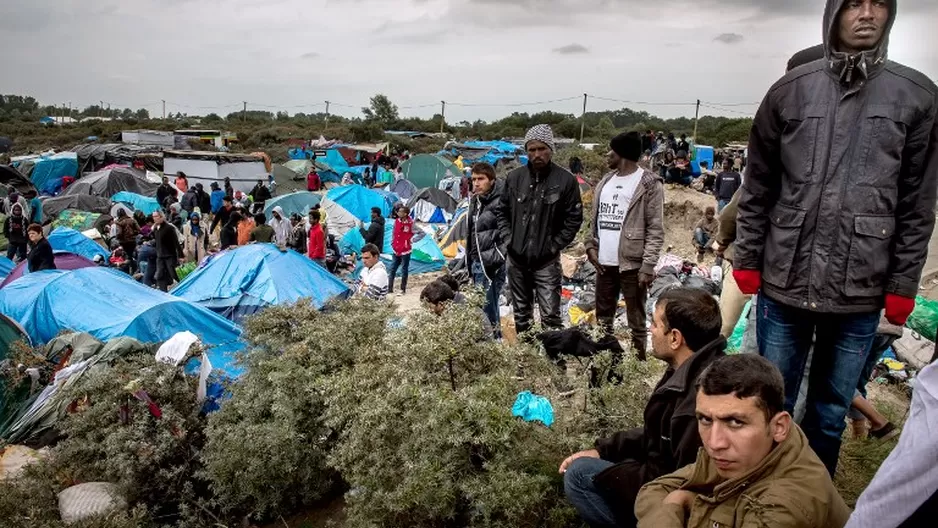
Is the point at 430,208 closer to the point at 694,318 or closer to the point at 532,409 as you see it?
the point at 532,409

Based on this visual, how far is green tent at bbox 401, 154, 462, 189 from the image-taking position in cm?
2397

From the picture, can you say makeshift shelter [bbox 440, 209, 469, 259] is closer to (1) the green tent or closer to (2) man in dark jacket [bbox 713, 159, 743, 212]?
(2) man in dark jacket [bbox 713, 159, 743, 212]

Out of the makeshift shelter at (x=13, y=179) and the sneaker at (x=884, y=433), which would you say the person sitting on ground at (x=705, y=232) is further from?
the makeshift shelter at (x=13, y=179)

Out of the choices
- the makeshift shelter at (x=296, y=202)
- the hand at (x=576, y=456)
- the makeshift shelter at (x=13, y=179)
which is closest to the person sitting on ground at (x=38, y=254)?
the makeshift shelter at (x=296, y=202)

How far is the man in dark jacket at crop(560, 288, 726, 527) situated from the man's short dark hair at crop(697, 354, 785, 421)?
1.10 ft

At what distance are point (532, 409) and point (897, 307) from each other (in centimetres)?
160

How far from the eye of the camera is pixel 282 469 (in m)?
3.99

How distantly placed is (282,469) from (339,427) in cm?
64

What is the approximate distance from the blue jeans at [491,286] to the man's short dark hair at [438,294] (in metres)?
0.56

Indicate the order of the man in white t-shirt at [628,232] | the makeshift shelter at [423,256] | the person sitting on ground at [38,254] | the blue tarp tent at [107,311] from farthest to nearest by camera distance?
the makeshift shelter at [423,256] → the person sitting on ground at [38,254] → the blue tarp tent at [107,311] → the man in white t-shirt at [628,232]

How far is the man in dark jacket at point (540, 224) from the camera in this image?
4.68 meters

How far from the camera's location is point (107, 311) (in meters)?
7.32

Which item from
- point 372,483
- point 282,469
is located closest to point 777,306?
point 372,483

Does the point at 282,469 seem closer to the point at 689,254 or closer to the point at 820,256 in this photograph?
the point at 820,256
